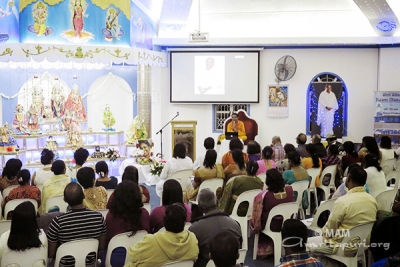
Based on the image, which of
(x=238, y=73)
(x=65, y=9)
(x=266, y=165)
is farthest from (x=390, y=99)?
(x=65, y=9)

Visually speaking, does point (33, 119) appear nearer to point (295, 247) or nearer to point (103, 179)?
point (103, 179)

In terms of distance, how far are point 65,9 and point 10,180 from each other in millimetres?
4775

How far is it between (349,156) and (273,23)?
18.5ft

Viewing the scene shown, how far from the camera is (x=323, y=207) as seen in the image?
16.4 feet

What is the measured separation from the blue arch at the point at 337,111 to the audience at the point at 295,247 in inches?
374

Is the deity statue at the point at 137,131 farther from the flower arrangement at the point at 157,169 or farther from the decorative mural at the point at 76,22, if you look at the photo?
the decorative mural at the point at 76,22

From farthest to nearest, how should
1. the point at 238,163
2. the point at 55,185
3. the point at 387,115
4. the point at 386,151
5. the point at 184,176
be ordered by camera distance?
the point at 387,115
the point at 386,151
the point at 184,176
the point at 238,163
the point at 55,185

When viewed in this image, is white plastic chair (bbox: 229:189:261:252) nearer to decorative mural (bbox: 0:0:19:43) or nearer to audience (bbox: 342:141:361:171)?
audience (bbox: 342:141:361:171)

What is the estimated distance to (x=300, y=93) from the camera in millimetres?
12320

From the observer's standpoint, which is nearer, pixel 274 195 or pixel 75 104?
pixel 274 195

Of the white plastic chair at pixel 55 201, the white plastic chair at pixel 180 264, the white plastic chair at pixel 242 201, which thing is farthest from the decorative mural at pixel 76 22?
the white plastic chair at pixel 180 264

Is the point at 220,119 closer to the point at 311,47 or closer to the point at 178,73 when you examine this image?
the point at 178,73

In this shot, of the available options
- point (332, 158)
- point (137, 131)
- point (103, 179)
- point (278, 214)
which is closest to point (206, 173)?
point (103, 179)

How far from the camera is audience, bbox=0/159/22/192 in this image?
595 cm
